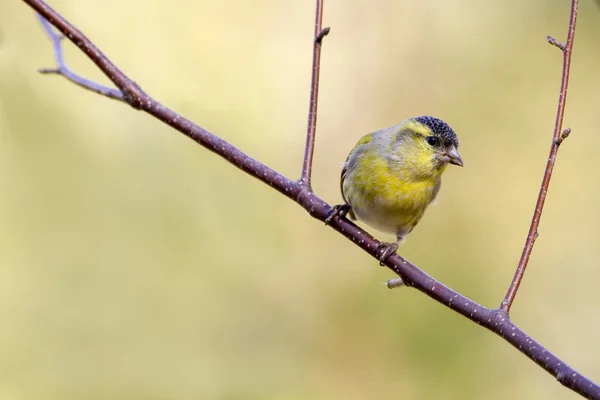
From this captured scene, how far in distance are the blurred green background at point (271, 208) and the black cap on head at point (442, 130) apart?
10.9 ft

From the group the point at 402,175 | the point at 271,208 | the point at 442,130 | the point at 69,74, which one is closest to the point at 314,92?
the point at 69,74

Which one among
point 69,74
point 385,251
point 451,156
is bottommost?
point 385,251

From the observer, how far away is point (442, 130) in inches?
150

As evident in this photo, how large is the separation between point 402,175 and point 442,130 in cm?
33

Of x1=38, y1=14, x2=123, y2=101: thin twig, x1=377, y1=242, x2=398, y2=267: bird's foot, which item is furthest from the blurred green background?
x1=38, y1=14, x2=123, y2=101: thin twig

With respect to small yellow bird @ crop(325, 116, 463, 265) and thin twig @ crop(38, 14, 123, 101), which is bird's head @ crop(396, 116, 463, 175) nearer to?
small yellow bird @ crop(325, 116, 463, 265)

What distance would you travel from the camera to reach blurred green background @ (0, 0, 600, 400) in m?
7.20

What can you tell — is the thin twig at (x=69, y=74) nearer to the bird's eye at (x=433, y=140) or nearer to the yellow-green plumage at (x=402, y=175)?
the yellow-green plumage at (x=402, y=175)

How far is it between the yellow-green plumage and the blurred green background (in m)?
3.31

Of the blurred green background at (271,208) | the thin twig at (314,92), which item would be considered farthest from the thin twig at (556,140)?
the blurred green background at (271,208)

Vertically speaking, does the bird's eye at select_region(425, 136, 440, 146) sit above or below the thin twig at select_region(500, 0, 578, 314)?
above

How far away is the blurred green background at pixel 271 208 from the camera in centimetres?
720

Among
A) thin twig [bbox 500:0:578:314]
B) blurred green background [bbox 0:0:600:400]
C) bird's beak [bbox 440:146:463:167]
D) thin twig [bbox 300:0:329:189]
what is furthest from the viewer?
blurred green background [bbox 0:0:600:400]

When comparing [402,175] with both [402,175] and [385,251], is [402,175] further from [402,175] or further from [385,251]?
[385,251]
